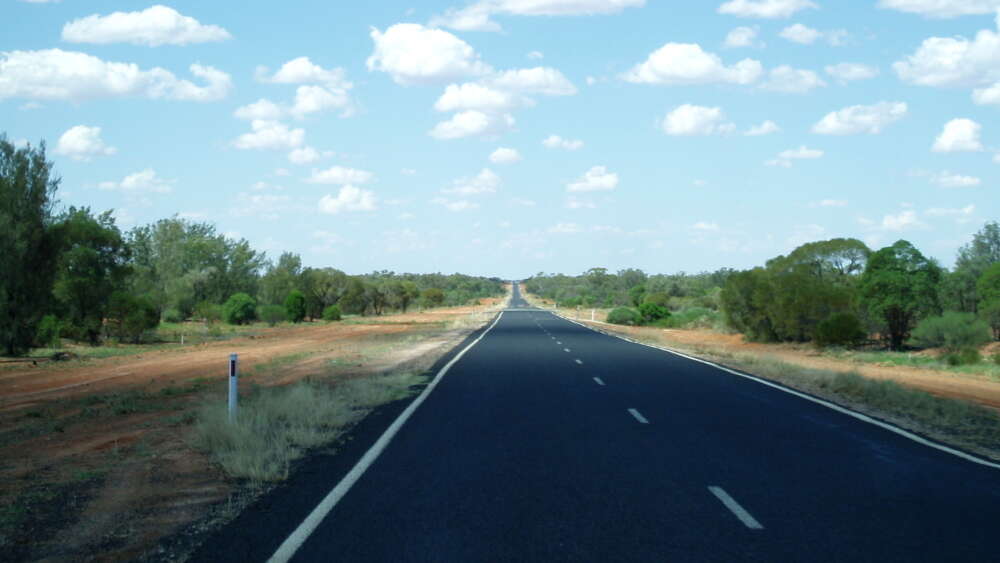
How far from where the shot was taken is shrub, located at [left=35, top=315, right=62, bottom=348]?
3766 cm

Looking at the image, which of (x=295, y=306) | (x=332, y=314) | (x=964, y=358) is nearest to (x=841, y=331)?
(x=964, y=358)

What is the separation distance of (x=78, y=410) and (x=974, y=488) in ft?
51.0

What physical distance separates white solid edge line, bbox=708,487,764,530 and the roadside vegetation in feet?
100

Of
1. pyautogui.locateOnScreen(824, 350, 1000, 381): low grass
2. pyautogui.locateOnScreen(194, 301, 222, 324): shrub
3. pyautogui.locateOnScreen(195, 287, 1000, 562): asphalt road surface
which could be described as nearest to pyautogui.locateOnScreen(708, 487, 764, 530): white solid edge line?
pyautogui.locateOnScreen(195, 287, 1000, 562): asphalt road surface

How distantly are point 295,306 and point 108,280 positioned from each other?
33975 mm

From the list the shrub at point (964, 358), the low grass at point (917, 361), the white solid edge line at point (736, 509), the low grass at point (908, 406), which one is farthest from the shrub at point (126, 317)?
the white solid edge line at point (736, 509)

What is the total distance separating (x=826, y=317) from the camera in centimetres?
4409

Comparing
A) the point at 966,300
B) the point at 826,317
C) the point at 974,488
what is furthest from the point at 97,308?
the point at 966,300

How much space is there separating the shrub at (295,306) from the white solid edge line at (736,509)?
229ft

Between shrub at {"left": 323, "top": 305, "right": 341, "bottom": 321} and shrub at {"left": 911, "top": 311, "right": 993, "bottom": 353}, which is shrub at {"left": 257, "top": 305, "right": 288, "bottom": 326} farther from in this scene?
shrub at {"left": 911, "top": 311, "right": 993, "bottom": 353}

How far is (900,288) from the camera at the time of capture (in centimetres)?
3906

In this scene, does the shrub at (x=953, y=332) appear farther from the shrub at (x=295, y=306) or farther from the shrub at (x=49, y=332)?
the shrub at (x=295, y=306)

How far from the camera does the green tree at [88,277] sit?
4200 cm

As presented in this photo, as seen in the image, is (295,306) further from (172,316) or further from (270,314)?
(172,316)
